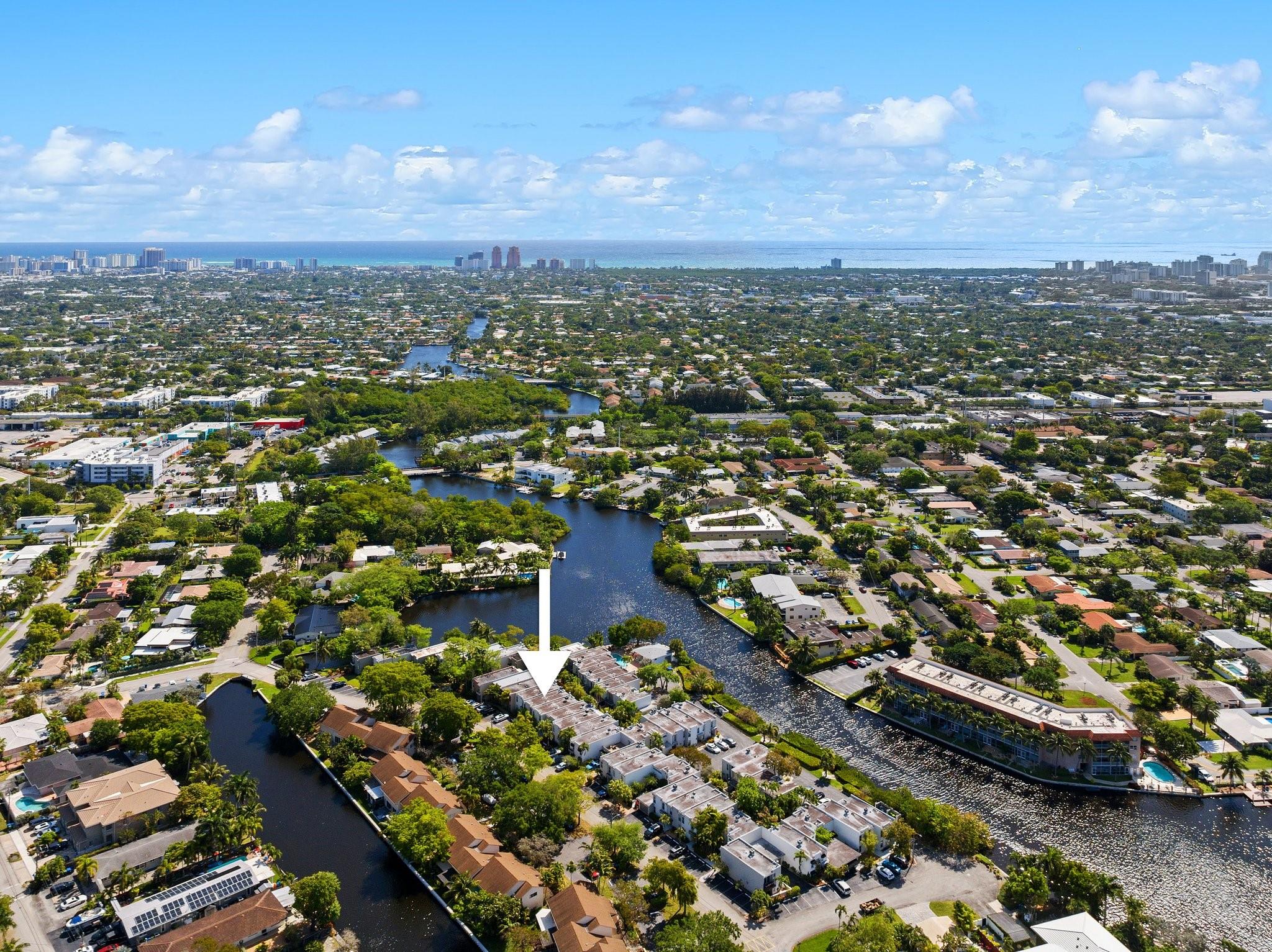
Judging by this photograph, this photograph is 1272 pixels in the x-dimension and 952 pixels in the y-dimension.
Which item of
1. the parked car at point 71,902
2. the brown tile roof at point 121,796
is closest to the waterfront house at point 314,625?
the brown tile roof at point 121,796

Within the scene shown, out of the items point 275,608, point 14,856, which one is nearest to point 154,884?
point 14,856

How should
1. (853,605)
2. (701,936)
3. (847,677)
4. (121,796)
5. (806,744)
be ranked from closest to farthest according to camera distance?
(701,936)
(121,796)
(806,744)
(847,677)
(853,605)

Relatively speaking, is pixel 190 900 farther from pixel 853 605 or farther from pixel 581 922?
pixel 853 605

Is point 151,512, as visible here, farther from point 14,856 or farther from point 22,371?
point 22,371

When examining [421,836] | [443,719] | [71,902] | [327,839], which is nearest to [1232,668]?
[443,719]

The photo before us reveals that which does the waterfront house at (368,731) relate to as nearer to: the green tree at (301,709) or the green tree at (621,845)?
the green tree at (301,709)
